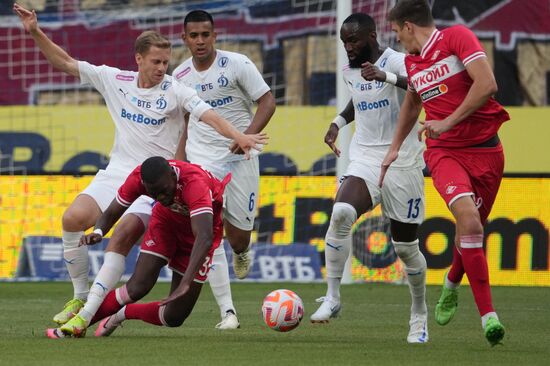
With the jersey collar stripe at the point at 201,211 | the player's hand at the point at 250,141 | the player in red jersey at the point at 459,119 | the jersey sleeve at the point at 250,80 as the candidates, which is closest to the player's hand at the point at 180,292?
the jersey collar stripe at the point at 201,211

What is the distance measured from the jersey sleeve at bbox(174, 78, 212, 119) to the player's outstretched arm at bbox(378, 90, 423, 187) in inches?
50.7

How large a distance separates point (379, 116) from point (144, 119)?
173cm

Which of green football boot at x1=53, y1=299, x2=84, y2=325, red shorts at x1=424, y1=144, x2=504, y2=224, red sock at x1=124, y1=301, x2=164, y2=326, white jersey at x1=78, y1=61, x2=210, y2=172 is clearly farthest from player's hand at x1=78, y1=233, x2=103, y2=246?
red shorts at x1=424, y1=144, x2=504, y2=224

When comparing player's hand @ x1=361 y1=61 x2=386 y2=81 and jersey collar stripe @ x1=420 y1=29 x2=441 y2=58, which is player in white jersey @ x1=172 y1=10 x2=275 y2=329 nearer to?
player's hand @ x1=361 y1=61 x2=386 y2=81

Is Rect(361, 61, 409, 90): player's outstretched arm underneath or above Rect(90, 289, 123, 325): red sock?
above

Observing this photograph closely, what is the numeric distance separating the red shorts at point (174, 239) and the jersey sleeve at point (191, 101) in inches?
29.8

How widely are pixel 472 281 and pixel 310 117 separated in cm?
1263

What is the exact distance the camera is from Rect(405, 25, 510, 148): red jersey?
773 cm

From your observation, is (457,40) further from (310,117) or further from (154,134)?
(310,117)

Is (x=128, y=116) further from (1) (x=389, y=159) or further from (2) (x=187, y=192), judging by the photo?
(1) (x=389, y=159)

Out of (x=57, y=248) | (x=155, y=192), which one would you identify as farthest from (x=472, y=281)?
(x=57, y=248)

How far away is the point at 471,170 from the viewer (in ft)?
25.6

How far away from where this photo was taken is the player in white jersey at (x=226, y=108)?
9.52 m

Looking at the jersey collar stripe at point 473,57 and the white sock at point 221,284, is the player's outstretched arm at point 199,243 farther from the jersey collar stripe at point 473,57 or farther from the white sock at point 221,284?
the jersey collar stripe at point 473,57
